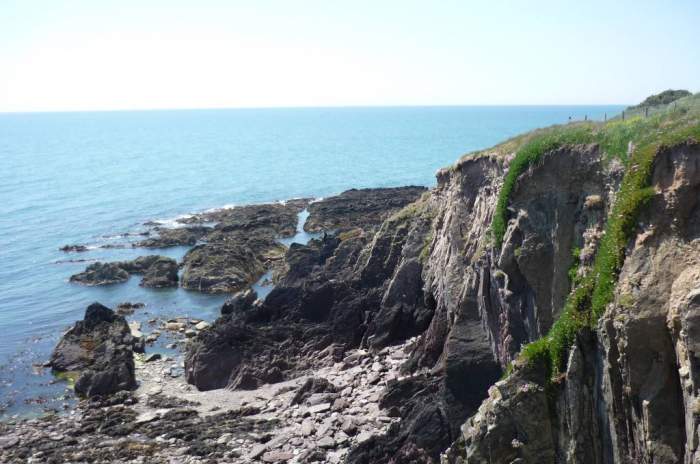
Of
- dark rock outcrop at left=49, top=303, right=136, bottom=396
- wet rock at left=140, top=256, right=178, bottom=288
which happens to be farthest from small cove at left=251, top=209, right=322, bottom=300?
dark rock outcrop at left=49, top=303, right=136, bottom=396

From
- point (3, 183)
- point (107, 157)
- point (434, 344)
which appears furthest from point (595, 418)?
point (107, 157)

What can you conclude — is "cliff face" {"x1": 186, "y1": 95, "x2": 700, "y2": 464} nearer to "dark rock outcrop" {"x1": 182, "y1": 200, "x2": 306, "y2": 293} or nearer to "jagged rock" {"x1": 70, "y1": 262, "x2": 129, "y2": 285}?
"dark rock outcrop" {"x1": 182, "y1": 200, "x2": 306, "y2": 293}

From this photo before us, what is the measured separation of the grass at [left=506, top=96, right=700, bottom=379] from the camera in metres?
19.1

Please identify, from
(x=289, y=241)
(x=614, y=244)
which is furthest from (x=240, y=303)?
(x=614, y=244)

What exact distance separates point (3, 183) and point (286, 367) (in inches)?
4374

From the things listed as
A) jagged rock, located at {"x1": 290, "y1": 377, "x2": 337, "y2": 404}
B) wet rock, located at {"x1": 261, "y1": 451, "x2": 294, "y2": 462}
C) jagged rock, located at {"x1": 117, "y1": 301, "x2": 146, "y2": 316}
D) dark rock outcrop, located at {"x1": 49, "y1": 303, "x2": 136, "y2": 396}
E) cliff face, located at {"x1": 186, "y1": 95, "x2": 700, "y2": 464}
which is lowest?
jagged rock, located at {"x1": 117, "y1": 301, "x2": 146, "y2": 316}

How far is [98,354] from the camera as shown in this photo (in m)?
45.1

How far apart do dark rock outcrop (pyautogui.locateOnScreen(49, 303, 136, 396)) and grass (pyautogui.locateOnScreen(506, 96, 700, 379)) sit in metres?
28.2


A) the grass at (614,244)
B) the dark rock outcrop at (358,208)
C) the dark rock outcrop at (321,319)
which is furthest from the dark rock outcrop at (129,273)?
the grass at (614,244)

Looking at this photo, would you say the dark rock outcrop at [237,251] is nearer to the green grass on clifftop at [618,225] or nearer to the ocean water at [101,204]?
the ocean water at [101,204]

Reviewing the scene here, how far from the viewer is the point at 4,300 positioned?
6000 centimetres

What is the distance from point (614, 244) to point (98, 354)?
36.4 metres

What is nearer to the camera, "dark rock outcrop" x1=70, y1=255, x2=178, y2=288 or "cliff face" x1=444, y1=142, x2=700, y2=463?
"cliff face" x1=444, y1=142, x2=700, y2=463

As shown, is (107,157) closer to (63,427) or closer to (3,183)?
(3,183)
